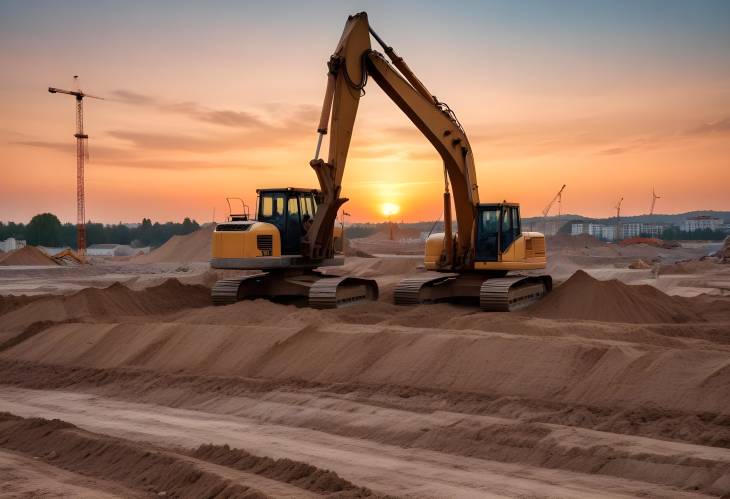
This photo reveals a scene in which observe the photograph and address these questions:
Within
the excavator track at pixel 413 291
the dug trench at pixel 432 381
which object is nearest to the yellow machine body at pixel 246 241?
the dug trench at pixel 432 381

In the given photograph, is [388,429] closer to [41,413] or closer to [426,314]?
[41,413]

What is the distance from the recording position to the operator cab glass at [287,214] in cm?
1848

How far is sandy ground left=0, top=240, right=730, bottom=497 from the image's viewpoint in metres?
7.66

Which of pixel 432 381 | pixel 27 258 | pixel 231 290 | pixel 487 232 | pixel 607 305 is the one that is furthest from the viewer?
pixel 27 258

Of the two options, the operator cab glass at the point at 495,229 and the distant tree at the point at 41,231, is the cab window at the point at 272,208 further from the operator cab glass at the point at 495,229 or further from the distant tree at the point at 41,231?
the distant tree at the point at 41,231

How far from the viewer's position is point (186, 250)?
62938 mm

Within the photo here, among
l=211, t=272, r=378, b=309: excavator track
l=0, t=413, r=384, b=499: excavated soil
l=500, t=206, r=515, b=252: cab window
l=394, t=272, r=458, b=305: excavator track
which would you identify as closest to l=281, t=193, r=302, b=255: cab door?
l=211, t=272, r=378, b=309: excavator track

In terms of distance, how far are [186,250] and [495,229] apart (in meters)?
47.5

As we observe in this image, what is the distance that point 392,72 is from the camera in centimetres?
1778

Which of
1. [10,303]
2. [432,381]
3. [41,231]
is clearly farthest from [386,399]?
[41,231]

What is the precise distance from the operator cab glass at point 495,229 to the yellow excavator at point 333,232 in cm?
2

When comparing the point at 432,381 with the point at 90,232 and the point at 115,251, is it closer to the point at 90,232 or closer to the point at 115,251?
the point at 115,251

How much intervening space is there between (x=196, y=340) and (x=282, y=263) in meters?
3.77

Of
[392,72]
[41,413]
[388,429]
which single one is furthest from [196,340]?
[392,72]
